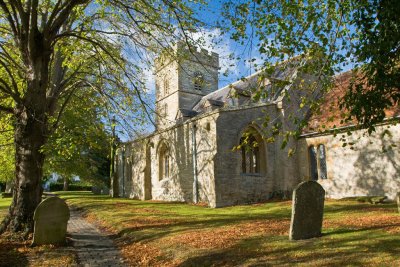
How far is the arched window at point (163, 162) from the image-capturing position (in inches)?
1022

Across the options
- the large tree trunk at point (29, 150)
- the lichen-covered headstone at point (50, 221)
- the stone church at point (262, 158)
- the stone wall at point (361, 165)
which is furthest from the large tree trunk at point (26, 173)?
the stone wall at point (361, 165)

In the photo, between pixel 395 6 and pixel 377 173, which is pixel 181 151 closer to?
pixel 377 173

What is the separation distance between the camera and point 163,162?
2630cm

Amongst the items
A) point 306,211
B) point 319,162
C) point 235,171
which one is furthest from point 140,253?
point 319,162

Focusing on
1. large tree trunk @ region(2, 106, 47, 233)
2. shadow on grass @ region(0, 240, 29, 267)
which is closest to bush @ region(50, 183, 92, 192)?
large tree trunk @ region(2, 106, 47, 233)

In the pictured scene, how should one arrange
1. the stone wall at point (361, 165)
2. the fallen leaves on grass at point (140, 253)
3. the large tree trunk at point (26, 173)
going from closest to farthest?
the fallen leaves on grass at point (140, 253) < the large tree trunk at point (26, 173) < the stone wall at point (361, 165)

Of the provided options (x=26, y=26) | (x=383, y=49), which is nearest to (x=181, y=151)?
(x=26, y=26)

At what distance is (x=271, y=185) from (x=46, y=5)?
14.4m

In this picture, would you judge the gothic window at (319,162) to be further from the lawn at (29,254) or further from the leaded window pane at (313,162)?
the lawn at (29,254)

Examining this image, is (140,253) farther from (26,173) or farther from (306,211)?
(26,173)

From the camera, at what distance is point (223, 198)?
1839 centimetres

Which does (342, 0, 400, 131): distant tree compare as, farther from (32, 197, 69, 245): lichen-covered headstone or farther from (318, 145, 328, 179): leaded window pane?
(318, 145, 328, 179): leaded window pane

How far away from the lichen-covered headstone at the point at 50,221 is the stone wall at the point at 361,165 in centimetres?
1134

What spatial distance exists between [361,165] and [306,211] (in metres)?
10.5
